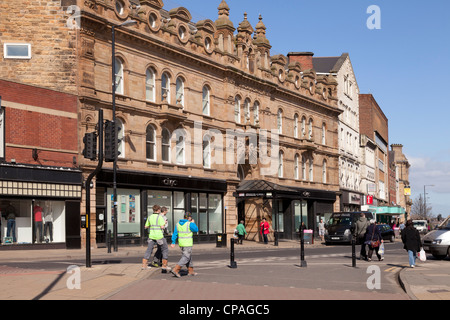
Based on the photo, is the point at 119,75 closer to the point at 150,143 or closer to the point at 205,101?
the point at 150,143

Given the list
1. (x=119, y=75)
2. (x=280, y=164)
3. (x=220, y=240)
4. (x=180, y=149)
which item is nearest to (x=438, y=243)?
(x=220, y=240)

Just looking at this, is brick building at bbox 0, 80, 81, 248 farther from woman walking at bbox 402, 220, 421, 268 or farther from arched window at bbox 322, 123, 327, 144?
arched window at bbox 322, 123, 327, 144

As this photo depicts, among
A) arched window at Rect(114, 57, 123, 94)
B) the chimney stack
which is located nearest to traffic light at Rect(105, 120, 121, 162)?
arched window at Rect(114, 57, 123, 94)

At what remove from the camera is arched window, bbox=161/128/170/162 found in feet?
130

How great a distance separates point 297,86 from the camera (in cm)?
5653

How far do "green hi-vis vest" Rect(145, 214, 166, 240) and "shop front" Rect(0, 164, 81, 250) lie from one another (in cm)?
1262

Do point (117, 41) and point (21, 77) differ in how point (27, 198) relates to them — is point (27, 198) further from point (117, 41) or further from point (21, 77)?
point (117, 41)

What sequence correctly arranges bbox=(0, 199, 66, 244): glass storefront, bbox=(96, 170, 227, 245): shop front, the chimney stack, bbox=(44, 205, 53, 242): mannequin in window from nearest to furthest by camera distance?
bbox=(0, 199, 66, 244): glass storefront, bbox=(44, 205, 53, 242): mannequin in window, bbox=(96, 170, 227, 245): shop front, the chimney stack

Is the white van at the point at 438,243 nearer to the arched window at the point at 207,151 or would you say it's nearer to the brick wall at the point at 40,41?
the brick wall at the point at 40,41

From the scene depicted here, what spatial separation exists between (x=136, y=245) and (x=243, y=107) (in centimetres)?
1507

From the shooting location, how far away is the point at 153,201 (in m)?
38.2

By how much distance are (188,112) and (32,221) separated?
42.9ft

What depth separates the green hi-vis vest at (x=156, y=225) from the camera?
63.6 ft

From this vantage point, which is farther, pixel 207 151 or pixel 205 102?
pixel 205 102
